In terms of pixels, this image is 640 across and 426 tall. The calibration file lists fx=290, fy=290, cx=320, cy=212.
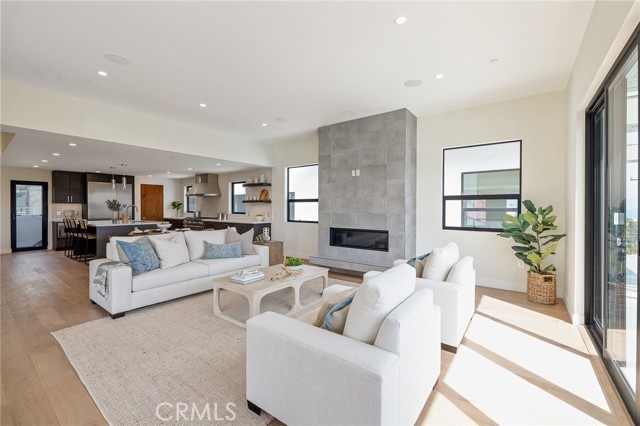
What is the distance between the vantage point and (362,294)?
5.02 ft

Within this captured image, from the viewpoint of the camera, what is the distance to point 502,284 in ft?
14.6

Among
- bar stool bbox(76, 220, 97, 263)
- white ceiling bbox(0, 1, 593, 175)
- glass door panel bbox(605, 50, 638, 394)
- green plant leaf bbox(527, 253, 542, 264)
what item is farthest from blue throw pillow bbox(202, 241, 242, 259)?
glass door panel bbox(605, 50, 638, 394)

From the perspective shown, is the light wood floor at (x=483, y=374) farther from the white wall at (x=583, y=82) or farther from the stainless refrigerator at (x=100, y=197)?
the stainless refrigerator at (x=100, y=197)

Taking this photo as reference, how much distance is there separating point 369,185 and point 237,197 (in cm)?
507

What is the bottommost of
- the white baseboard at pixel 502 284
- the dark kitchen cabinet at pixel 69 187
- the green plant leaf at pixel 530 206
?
the white baseboard at pixel 502 284

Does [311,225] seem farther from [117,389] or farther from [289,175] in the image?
[117,389]

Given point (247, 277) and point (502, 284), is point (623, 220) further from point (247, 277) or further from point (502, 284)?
point (247, 277)

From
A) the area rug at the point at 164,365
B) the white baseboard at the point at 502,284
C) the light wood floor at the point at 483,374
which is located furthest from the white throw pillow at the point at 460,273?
the white baseboard at the point at 502,284

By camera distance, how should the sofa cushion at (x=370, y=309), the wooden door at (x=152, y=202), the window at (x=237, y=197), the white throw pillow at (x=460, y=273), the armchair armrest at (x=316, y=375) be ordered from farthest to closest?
the wooden door at (x=152, y=202)
the window at (x=237, y=197)
the white throw pillow at (x=460, y=273)
the sofa cushion at (x=370, y=309)
the armchair armrest at (x=316, y=375)

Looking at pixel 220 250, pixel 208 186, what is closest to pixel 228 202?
pixel 208 186

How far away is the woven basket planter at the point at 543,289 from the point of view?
12.3 ft

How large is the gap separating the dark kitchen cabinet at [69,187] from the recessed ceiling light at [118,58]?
302 inches

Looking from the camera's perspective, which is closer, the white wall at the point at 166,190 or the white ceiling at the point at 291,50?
the white ceiling at the point at 291,50

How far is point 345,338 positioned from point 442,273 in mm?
1695
